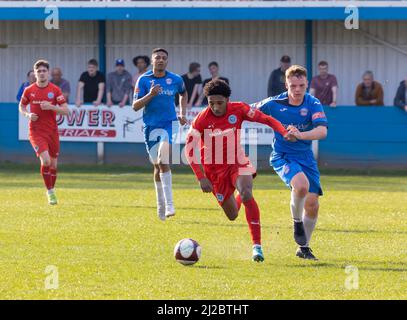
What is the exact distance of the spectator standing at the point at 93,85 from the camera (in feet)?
81.1

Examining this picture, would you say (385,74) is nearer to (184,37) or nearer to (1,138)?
(184,37)

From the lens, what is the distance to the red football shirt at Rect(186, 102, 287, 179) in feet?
36.8

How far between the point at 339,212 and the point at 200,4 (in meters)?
10.6

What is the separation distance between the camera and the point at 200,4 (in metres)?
25.2

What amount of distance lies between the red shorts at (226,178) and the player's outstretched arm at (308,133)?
73 cm

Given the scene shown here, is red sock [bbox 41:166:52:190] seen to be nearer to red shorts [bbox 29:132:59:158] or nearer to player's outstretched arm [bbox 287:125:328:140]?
red shorts [bbox 29:132:59:158]

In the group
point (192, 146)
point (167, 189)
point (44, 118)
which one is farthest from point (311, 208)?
point (44, 118)

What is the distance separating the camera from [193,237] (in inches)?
501

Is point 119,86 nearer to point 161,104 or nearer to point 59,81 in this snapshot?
point 59,81

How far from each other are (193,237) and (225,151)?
1.64 meters

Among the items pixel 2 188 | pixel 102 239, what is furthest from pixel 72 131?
pixel 102 239

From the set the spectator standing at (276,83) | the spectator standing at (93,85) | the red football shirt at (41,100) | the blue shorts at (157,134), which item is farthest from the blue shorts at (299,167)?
the spectator standing at (93,85)

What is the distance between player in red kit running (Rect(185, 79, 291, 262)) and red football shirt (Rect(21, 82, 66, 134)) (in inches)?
221

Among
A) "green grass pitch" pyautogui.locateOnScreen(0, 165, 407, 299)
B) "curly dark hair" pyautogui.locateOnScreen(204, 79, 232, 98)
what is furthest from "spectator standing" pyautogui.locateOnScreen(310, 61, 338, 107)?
"curly dark hair" pyautogui.locateOnScreen(204, 79, 232, 98)
